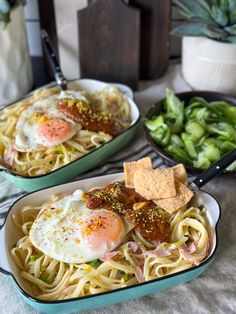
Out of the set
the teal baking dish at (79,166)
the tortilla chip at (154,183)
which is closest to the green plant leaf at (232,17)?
the teal baking dish at (79,166)

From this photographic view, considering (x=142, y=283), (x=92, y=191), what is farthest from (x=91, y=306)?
(x=92, y=191)

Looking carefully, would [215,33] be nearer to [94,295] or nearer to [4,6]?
[4,6]

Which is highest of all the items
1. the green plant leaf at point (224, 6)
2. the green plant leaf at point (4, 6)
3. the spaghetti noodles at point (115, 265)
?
the green plant leaf at point (4, 6)

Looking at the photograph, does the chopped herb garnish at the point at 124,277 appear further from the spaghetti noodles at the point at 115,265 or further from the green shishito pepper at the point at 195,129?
the green shishito pepper at the point at 195,129

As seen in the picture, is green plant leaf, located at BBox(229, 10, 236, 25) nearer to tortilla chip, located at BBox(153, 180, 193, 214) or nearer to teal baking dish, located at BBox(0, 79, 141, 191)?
teal baking dish, located at BBox(0, 79, 141, 191)

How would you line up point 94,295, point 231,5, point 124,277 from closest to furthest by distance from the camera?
point 94,295 → point 124,277 → point 231,5

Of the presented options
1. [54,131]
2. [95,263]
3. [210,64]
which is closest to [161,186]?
[95,263]
